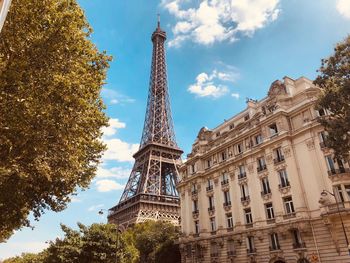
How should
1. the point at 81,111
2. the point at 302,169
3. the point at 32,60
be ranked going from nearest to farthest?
the point at 32,60
the point at 81,111
the point at 302,169

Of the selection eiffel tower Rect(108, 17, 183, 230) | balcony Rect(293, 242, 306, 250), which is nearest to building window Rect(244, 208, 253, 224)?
balcony Rect(293, 242, 306, 250)

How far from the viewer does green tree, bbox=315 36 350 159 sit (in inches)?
721

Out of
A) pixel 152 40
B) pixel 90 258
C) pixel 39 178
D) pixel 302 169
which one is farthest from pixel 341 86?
pixel 152 40

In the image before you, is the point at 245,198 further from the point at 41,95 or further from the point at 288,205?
the point at 41,95

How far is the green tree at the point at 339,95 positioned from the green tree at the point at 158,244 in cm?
3165

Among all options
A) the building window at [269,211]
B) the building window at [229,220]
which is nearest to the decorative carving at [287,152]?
the building window at [269,211]

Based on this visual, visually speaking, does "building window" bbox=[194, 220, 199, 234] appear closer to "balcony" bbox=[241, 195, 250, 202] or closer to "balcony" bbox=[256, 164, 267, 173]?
"balcony" bbox=[241, 195, 250, 202]

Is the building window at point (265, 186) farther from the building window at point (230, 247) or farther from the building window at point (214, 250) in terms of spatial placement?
the building window at point (214, 250)

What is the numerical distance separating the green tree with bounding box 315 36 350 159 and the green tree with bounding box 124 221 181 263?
3165 cm

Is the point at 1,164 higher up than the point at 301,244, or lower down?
higher up

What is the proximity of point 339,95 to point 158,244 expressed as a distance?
36731 millimetres

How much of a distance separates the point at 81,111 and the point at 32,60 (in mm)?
3332

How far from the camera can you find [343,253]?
2389 centimetres

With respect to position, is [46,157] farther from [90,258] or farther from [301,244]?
[301,244]
